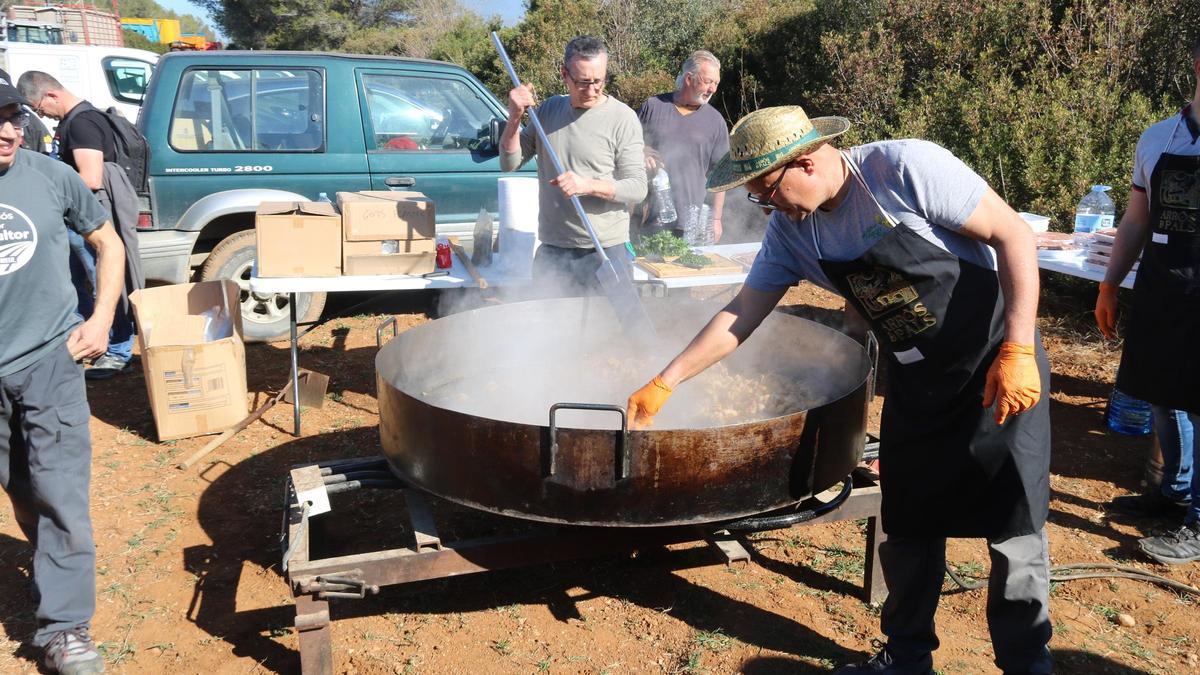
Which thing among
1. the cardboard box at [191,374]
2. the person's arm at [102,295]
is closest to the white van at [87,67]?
the cardboard box at [191,374]

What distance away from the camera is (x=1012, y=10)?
8.98 meters

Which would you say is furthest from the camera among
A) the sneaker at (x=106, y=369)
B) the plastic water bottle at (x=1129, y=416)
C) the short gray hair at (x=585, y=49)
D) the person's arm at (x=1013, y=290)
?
the sneaker at (x=106, y=369)

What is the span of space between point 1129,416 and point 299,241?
15.3ft

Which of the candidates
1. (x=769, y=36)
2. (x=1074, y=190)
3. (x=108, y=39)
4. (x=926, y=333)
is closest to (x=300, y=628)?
(x=926, y=333)

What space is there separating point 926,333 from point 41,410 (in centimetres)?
269

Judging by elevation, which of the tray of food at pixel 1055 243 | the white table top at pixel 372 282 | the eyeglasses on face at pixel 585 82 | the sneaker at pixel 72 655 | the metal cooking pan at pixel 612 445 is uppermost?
the eyeglasses on face at pixel 585 82

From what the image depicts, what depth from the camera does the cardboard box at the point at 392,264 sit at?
15.5 ft

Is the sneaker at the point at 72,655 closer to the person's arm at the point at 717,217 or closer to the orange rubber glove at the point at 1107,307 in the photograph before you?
the orange rubber glove at the point at 1107,307

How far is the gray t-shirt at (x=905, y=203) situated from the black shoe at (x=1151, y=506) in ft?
7.57

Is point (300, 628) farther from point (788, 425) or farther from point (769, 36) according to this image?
point (769, 36)

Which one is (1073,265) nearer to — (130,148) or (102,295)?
(102,295)

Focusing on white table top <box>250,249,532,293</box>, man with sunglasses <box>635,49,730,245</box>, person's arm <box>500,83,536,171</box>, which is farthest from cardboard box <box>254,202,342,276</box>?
man with sunglasses <box>635,49,730,245</box>

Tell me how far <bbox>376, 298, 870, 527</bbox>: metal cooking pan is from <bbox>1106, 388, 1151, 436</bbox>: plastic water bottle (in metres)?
2.27

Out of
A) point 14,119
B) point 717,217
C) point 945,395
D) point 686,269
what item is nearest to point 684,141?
point 717,217
